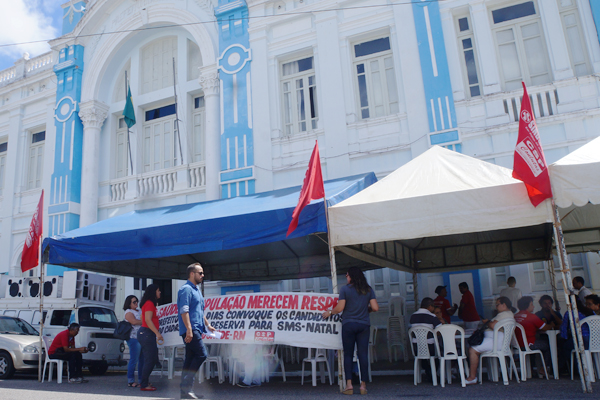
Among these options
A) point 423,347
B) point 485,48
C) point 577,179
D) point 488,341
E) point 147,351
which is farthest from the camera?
point 485,48

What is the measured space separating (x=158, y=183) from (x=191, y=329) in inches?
336

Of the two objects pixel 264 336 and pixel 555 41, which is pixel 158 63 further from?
pixel 264 336

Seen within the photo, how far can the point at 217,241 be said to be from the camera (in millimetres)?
7551

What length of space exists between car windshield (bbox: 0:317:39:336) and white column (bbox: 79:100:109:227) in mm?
4046

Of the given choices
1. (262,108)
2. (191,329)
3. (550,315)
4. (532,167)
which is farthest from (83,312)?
(532,167)

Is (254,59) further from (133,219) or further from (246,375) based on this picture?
(246,375)

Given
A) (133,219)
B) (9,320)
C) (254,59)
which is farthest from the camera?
(254,59)

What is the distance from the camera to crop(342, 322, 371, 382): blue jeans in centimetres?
630

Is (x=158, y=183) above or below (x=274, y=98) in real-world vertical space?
below

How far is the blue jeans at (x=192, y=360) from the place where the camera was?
19.8ft

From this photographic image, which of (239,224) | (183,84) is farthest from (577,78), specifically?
(183,84)

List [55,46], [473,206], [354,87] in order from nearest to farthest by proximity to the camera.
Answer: [473,206] < [354,87] < [55,46]

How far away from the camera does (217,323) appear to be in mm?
7488

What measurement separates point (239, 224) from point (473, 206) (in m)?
3.29
